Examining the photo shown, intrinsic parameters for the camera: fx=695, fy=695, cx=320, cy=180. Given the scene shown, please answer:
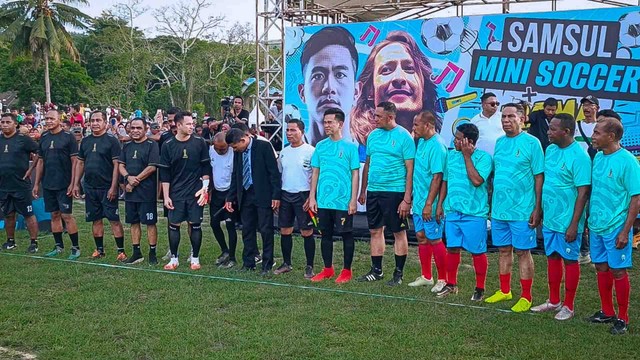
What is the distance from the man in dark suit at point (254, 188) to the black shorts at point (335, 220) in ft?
1.97

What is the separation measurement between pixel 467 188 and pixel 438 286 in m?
1.15

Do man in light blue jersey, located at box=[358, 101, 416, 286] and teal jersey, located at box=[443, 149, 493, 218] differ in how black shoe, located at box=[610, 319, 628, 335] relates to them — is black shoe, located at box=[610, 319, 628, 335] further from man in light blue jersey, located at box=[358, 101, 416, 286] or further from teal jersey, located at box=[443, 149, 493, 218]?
man in light blue jersey, located at box=[358, 101, 416, 286]

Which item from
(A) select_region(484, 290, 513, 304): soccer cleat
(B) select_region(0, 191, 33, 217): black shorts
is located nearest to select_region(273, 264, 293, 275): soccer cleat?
(A) select_region(484, 290, 513, 304): soccer cleat

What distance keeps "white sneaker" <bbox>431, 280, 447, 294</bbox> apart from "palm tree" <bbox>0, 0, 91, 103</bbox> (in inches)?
1426

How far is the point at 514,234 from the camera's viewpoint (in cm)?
661

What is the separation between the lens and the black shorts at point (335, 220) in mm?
7996

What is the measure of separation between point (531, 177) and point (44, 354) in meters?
4.50

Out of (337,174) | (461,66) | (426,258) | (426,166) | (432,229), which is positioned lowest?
(426,258)

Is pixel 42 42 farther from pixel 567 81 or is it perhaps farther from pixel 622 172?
pixel 622 172

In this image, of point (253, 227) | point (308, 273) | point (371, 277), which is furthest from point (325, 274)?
point (253, 227)

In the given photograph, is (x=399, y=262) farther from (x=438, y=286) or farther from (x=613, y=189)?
(x=613, y=189)

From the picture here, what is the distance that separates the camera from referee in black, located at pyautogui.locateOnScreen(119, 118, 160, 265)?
893 cm

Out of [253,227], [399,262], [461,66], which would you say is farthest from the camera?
[461,66]

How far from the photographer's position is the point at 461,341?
18.3 feet
